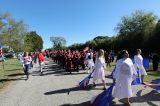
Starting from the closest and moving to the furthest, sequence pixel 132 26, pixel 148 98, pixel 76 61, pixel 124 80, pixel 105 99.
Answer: pixel 105 99, pixel 124 80, pixel 148 98, pixel 76 61, pixel 132 26

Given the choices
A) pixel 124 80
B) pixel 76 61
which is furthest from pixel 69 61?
pixel 124 80

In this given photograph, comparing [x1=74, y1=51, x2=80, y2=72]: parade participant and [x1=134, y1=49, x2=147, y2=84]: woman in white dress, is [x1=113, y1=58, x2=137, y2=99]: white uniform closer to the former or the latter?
[x1=134, y1=49, x2=147, y2=84]: woman in white dress

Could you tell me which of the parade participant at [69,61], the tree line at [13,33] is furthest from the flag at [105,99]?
the tree line at [13,33]

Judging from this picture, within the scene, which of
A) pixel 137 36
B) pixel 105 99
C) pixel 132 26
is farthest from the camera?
pixel 132 26

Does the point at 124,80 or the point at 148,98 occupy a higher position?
the point at 124,80

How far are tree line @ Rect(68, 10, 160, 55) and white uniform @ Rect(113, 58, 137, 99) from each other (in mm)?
44683

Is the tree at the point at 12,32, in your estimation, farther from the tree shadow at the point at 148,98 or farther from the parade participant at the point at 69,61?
the tree shadow at the point at 148,98

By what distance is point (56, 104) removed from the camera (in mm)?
10953

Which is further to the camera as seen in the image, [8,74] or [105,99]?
[8,74]

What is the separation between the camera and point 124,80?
32.2ft

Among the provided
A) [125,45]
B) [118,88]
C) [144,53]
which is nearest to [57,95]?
[118,88]

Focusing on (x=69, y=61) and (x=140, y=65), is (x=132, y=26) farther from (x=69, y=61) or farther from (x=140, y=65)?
(x=140, y=65)

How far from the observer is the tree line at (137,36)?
5684 centimetres

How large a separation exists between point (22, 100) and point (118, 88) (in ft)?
14.1
